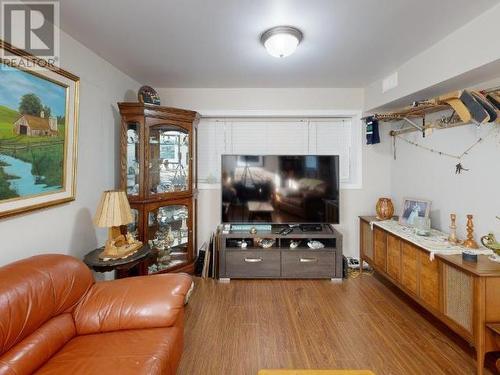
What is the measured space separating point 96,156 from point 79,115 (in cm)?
41

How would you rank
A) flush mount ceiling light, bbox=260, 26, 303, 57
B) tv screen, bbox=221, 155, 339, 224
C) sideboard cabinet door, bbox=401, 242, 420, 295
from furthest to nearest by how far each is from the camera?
tv screen, bbox=221, 155, 339, 224
sideboard cabinet door, bbox=401, 242, 420, 295
flush mount ceiling light, bbox=260, 26, 303, 57

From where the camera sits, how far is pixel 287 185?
3186 mm

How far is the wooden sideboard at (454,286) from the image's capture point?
5.36ft

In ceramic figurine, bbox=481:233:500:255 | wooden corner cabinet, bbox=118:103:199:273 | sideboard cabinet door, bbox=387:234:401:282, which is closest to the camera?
ceramic figurine, bbox=481:233:500:255

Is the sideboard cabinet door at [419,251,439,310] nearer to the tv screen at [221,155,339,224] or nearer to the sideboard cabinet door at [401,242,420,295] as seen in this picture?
the sideboard cabinet door at [401,242,420,295]

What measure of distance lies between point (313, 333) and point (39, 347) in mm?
1788

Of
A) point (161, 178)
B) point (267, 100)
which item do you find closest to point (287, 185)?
point (267, 100)

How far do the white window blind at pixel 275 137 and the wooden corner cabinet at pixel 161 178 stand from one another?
1.47ft

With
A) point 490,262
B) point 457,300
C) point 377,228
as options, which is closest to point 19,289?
point 457,300

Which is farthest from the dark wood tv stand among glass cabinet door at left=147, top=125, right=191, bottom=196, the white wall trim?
the white wall trim

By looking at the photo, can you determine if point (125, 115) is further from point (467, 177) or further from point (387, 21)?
point (467, 177)

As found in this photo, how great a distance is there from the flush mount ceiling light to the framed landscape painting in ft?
4.94

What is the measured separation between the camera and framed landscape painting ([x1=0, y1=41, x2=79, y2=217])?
1515 mm

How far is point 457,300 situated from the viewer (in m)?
1.83
